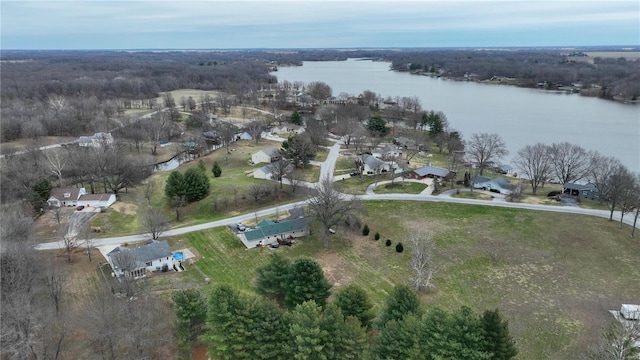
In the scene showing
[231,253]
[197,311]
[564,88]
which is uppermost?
[564,88]

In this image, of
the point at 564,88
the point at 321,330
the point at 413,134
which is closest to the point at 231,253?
the point at 321,330

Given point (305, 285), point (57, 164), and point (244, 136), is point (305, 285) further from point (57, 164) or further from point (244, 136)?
point (244, 136)

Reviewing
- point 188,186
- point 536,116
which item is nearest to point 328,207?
point 188,186

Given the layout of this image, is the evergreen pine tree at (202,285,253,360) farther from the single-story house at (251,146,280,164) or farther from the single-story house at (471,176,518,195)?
the single-story house at (251,146,280,164)

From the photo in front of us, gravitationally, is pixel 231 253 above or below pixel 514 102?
below

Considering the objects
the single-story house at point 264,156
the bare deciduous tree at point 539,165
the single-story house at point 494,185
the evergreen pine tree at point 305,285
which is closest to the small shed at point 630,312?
the evergreen pine tree at point 305,285

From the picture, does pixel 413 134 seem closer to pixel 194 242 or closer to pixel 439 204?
pixel 439 204
